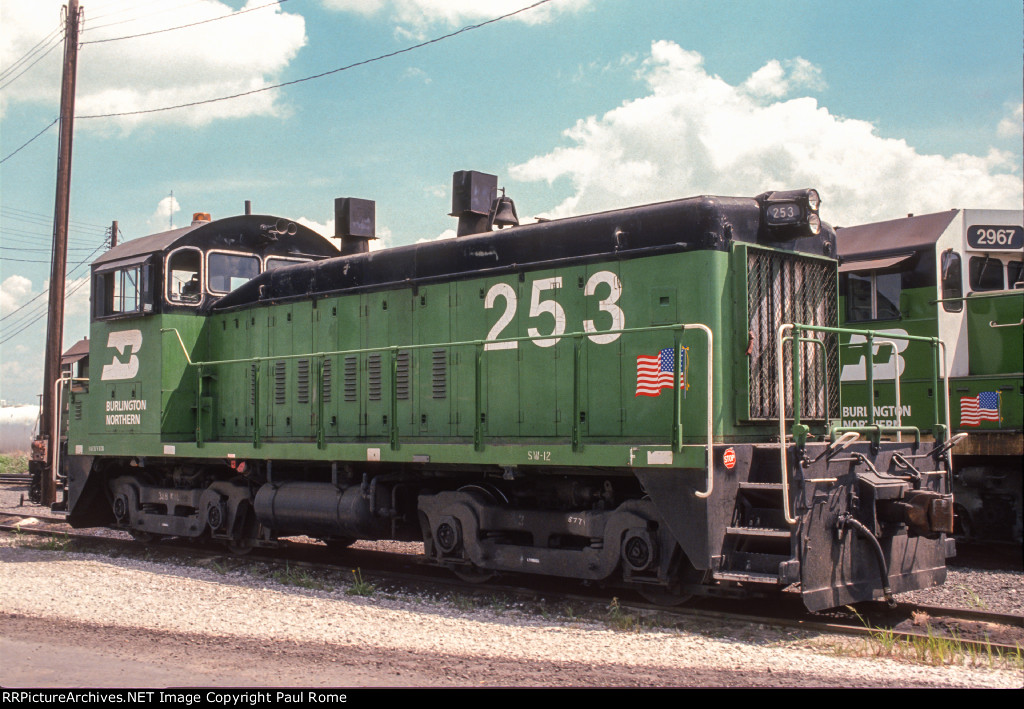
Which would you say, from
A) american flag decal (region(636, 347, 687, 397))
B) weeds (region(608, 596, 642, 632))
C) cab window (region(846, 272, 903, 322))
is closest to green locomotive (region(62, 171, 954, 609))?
american flag decal (region(636, 347, 687, 397))

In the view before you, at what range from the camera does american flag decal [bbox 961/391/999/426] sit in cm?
1044

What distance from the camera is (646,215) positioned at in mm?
7562

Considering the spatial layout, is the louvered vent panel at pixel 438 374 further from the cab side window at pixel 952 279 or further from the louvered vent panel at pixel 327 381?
the cab side window at pixel 952 279

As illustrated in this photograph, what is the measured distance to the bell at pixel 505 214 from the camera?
9203 millimetres

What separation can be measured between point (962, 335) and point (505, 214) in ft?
18.0

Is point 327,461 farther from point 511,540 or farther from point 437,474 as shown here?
point 511,540

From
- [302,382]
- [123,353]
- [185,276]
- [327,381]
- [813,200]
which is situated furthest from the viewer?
[123,353]

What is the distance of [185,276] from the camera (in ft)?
36.2

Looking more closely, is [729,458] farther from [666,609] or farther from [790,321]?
[790,321]

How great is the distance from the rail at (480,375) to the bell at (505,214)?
51.4 inches

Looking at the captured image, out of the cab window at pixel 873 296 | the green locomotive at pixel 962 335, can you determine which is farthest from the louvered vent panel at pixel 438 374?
the cab window at pixel 873 296

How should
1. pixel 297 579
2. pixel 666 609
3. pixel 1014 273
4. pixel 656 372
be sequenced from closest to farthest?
pixel 666 609
pixel 656 372
pixel 297 579
pixel 1014 273

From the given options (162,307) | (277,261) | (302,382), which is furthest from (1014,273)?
(162,307)

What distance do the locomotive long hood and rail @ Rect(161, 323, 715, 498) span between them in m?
0.66
